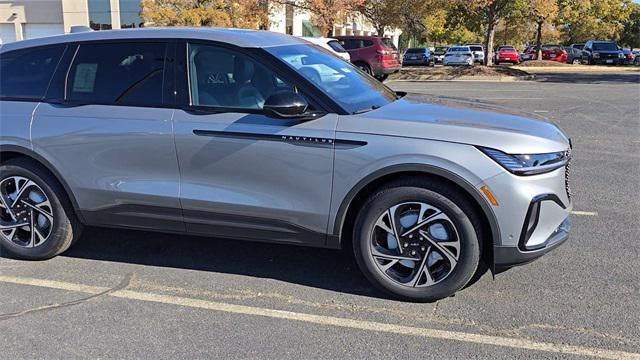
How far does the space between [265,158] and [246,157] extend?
0.14 metres

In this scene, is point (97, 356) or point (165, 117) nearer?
point (97, 356)

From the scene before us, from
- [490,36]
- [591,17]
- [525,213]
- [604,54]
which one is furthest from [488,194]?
[591,17]

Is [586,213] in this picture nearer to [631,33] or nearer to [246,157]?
[246,157]

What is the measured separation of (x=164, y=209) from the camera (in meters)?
4.16

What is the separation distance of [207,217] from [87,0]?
1579 inches

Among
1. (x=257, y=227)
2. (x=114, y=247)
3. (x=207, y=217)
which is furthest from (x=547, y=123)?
(x=114, y=247)

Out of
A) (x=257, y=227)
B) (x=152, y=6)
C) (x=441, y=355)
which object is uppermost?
(x=152, y=6)

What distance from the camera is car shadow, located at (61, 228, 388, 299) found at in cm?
421

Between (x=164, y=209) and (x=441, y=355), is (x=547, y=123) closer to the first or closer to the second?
(x=441, y=355)

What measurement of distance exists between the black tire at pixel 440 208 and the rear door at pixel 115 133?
1.37 metres

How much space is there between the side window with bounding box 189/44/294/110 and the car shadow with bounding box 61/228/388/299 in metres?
1.27

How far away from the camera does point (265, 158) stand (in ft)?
12.6

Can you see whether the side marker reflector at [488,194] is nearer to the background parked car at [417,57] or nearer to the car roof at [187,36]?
the car roof at [187,36]

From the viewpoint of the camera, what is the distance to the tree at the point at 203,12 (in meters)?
25.2
